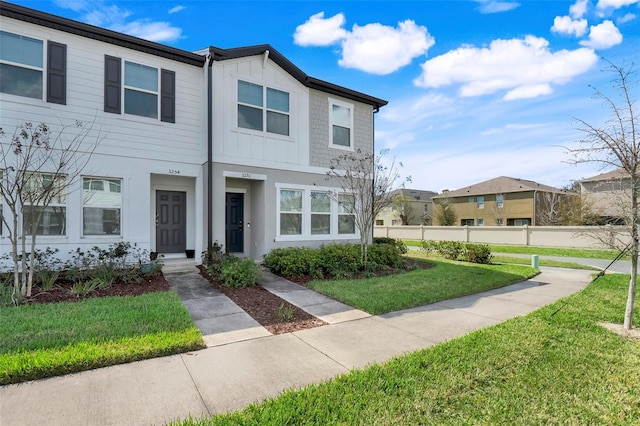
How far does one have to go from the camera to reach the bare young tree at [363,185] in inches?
400

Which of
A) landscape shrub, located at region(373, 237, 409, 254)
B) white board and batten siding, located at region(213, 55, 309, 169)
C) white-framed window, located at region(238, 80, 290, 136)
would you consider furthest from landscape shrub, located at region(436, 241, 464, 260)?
white-framed window, located at region(238, 80, 290, 136)

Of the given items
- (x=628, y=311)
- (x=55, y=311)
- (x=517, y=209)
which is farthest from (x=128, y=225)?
(x=517, y=209)

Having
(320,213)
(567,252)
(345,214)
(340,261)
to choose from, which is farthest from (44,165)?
(567,252)

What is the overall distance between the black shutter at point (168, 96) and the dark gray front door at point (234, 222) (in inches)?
112

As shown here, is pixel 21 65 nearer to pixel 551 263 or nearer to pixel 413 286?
pixel 413 286

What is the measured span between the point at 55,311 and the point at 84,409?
3190 millimetres

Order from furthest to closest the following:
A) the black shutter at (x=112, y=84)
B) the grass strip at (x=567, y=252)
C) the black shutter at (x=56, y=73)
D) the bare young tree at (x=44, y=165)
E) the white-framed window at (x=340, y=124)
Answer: the grass strip at (x=567, y=252) < the white-framed window at (x=340, y=124) < the black shutter at (x=112, y=84) < the black shutter at (x=56, y=73) < the bare young tree at (x=44, y=165)

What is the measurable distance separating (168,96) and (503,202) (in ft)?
118

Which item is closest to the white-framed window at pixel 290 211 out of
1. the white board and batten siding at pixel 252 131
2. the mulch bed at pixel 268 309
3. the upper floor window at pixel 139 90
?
the white board and batten siding at pixel 252 131

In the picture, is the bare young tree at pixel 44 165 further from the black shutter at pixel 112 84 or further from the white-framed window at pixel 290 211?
the white-framed window at pixel 290 211

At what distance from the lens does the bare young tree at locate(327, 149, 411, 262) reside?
10.2 meters

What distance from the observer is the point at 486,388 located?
318 cm

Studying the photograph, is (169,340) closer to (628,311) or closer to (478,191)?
(628,311)

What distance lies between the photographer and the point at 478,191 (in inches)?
1497
